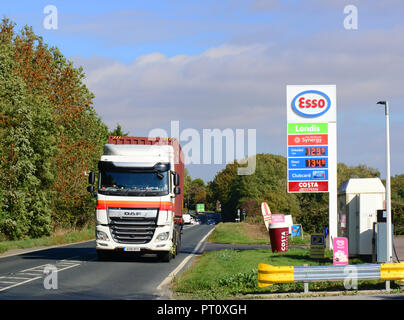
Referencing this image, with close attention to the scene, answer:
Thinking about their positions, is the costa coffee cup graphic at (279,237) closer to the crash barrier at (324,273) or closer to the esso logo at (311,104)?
the esso logo at (311,104)

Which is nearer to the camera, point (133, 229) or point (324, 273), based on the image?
point (324, 273)

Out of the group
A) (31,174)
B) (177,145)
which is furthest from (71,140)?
(177,145)

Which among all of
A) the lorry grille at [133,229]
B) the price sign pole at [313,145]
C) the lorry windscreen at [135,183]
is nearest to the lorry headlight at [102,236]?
the lorry grille at [133,229]

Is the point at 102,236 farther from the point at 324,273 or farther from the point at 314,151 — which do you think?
the point at 314,151

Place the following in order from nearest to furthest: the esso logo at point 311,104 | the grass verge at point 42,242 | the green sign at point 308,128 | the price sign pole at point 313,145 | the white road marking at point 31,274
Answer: the white road marking at point 31,274 < the price sign pole at point 313,145 < the green sign at point 308,128 < the esso logo at point 311,104 < the grass verge at point 42,242

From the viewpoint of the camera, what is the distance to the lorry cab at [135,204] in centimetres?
2134

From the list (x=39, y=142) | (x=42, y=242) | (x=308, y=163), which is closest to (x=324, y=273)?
(x=308, y=163)

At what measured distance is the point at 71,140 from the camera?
52.5 m

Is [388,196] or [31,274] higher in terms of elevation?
[388,196]

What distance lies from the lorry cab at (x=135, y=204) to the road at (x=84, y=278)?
805 mm

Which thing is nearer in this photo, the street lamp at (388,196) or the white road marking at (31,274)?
the white road marking at (31,274)

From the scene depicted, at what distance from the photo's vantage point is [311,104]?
2752 centimetres

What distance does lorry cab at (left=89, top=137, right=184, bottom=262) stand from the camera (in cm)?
2134

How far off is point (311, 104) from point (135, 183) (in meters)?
9.87
